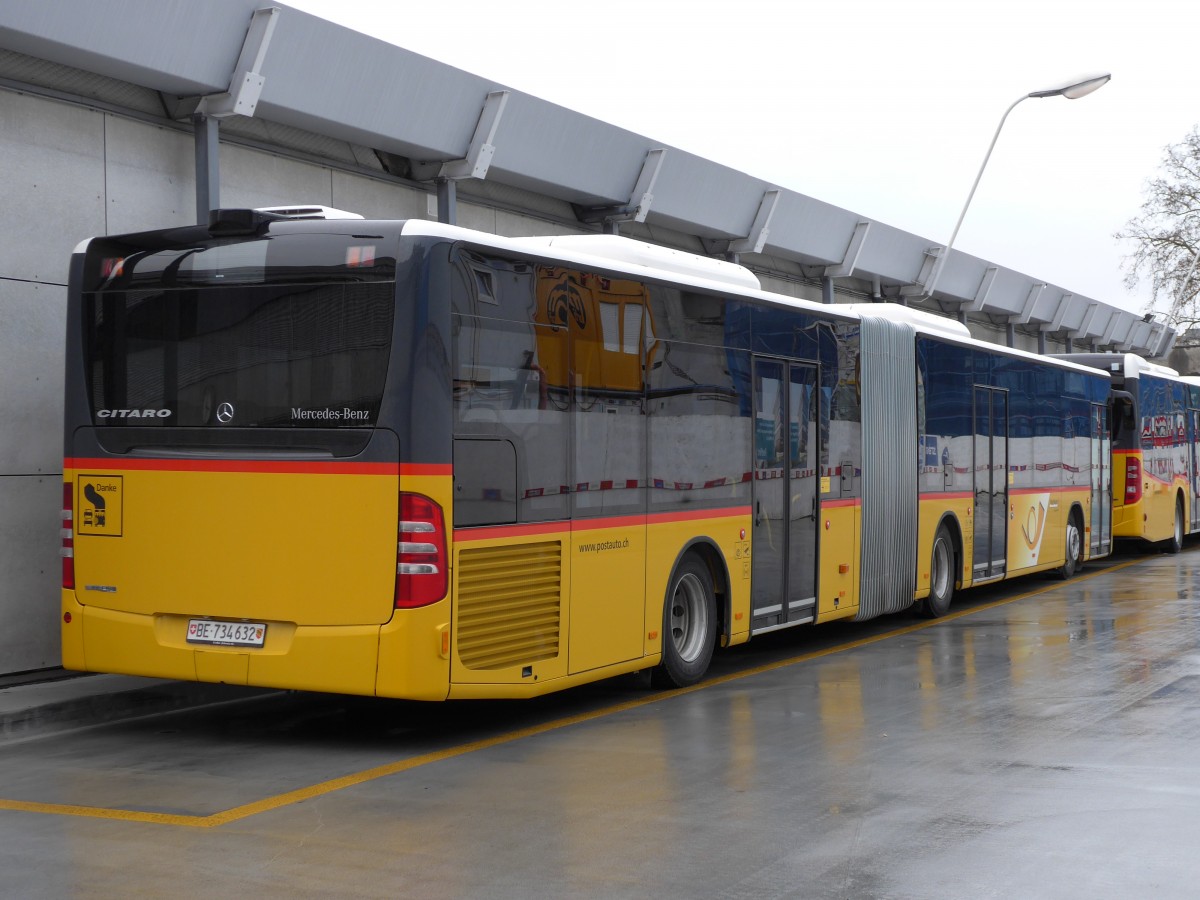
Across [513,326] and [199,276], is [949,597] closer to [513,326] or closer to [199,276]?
[513,326]

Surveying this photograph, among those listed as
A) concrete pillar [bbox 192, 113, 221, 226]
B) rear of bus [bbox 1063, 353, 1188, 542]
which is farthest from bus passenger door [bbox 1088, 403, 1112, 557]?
concrete pillar [bbox 192, 113, 221, 226]

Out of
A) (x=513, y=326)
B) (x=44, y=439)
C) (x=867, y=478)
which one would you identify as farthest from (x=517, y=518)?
(x=867, y=478)

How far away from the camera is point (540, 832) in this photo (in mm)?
6531

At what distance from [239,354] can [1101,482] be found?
16837mm

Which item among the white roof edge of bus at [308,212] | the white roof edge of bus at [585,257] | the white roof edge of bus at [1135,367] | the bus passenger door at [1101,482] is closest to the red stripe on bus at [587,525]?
the white roof edge of bus at [585,257]

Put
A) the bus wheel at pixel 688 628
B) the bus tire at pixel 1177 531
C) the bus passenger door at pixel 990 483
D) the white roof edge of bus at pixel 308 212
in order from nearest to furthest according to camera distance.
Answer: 1. the white roof edge of bus at pixel 308 212
2. the bus wheel at pixel 688 628
3. the bus passenger door at pixel 990 483
4. the bus tire at pixel 1177 531

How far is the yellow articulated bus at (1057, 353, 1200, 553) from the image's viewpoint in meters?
24.6

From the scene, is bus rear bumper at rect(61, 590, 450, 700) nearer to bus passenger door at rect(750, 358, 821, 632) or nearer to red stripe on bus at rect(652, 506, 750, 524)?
red stripe on bus at rect(652, 506, 750, 524)

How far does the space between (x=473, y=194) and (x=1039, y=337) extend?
2377cm

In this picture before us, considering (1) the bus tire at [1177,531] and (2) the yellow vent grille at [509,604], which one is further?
(1) the bus tire at [1177,531]

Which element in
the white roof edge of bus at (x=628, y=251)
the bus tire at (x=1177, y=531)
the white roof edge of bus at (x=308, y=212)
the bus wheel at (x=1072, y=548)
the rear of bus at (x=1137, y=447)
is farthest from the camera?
the bus tire at (x=1177, y=531)

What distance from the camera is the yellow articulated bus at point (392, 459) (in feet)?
26.8

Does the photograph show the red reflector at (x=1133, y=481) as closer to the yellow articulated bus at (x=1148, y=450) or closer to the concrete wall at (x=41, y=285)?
the yellow articulated bus at (x=1148, y=450)

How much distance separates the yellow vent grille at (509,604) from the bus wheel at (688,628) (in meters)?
1.65
